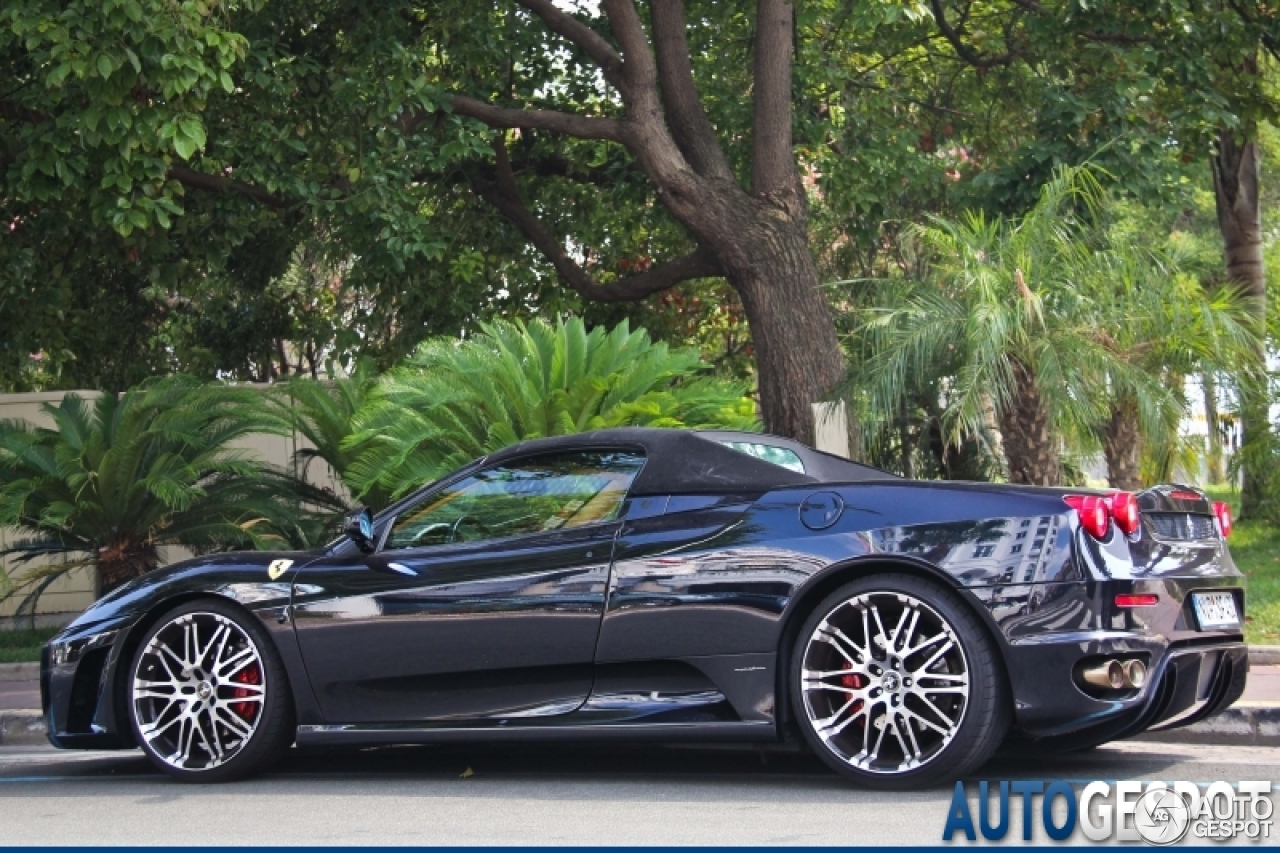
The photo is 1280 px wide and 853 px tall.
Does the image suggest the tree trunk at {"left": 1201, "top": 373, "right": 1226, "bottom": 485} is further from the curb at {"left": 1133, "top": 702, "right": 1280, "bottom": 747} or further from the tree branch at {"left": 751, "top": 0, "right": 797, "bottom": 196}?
the tree branch at {"left": 751, "top": 0, "right": 797, "bottom": 196}

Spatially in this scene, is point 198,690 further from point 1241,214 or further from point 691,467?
point 1241,214

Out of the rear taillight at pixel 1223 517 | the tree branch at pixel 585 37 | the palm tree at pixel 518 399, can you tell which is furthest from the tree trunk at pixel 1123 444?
the tree branch at pixel 585 37

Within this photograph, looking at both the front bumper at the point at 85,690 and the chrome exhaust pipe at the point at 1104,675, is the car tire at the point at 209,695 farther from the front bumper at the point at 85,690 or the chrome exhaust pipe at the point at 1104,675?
the chrome exhaust pipe at the point at 1104,675

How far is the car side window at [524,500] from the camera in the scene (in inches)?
263

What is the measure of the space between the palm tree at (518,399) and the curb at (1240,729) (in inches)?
187

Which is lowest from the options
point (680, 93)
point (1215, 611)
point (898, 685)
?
point (898, 685)

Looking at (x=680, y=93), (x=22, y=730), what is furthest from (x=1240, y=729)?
(x=680, y=93)

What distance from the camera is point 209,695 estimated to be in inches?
274

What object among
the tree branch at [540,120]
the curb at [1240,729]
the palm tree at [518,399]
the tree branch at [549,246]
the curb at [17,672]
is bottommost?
the curb at [1240,729]

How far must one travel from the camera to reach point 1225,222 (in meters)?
18.5

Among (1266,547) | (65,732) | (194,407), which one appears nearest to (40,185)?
(194,407)

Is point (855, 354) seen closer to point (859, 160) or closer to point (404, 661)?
point (859, 160)

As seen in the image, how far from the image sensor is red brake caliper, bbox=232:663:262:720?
22.6ft

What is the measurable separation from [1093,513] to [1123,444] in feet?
15.2
